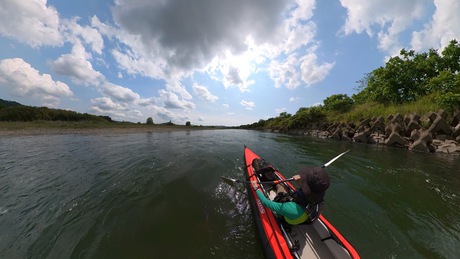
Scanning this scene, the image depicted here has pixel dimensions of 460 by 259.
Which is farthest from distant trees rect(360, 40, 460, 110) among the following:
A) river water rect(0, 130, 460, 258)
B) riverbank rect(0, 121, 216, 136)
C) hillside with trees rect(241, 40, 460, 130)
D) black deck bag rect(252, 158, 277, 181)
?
riverbank rect(0, 121, 216, 136)

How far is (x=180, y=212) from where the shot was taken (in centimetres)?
514

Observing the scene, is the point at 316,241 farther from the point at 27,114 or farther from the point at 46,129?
the point at 27,114

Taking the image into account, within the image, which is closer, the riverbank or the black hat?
the black hat

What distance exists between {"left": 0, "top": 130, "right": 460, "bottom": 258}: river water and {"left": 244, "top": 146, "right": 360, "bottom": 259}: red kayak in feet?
1.86

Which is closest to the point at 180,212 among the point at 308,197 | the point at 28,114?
the point at 308,197

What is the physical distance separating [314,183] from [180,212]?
398cm

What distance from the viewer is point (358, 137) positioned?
71.2 ft

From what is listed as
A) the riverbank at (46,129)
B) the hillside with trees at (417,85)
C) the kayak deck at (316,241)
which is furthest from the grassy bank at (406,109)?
the riverbank at (46,129)

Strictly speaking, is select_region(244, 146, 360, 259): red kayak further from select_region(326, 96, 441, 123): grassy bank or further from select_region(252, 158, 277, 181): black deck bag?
select_region(326, 96, 441, 123): grassy bank

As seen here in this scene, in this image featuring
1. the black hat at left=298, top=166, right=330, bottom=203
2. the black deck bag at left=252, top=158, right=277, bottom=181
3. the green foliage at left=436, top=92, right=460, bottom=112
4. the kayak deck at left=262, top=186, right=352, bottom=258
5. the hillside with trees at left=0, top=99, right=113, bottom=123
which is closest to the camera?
the black hat at left=298, top=166, right=330, bottom=203

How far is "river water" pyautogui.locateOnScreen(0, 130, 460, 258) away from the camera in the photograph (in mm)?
3791

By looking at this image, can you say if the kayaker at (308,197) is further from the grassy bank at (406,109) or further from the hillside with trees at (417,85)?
the grassy bank at (406,109)

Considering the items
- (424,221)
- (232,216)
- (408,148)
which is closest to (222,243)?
(232,216)

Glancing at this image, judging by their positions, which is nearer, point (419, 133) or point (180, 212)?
point (180, 212)
